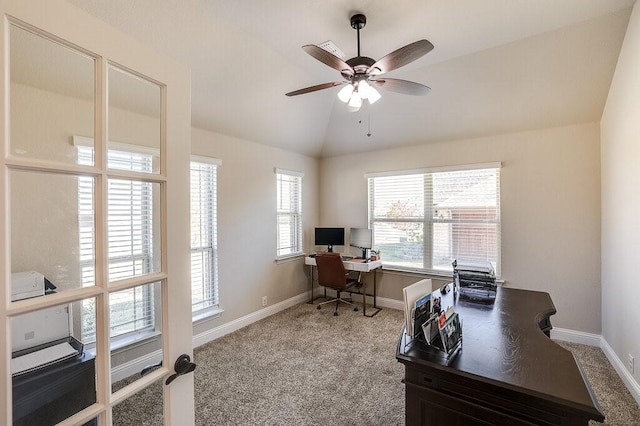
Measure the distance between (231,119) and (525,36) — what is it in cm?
303

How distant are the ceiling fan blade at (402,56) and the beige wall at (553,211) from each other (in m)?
2.38

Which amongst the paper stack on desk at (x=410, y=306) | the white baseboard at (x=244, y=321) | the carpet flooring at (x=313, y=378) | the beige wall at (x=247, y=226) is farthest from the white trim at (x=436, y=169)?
the paper stack on desk at (x=410, y=306)

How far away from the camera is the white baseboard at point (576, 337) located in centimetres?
318

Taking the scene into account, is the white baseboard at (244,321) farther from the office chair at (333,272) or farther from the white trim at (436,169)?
the white trim at (436,169)

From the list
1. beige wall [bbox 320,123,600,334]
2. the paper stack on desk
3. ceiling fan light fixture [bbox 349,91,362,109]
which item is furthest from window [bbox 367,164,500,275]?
the paper stack on desk

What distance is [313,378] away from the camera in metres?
2.60

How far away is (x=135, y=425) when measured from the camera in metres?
0.87

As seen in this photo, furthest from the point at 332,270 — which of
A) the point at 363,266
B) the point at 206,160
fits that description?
the point at 206,160

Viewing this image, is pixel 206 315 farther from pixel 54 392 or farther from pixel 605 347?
pixel 605 347

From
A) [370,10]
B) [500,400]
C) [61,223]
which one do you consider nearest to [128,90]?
[61,223]

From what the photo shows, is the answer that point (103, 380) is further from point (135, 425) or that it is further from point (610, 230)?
point (610, 230)

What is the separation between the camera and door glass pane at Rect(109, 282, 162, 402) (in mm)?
872

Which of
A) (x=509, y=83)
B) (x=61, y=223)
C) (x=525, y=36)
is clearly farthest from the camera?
(x=509, y=83)

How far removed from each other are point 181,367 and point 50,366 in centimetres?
35
